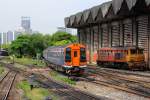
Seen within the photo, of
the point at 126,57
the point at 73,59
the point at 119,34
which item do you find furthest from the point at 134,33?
the point at 73,59

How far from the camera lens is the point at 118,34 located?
5319 centimetres

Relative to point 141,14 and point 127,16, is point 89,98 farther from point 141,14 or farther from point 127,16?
point 127,16

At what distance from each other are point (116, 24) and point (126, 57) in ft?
38.4

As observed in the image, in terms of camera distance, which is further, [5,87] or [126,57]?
[126,57]

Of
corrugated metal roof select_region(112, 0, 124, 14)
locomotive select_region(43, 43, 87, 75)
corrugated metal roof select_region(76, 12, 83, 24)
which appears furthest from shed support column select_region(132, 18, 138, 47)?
corrugated metal roof select_region(76, 12, 83, 24)

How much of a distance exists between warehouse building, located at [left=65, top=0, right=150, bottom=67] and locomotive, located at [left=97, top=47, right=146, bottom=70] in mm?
1919

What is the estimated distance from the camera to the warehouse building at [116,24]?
4397cm

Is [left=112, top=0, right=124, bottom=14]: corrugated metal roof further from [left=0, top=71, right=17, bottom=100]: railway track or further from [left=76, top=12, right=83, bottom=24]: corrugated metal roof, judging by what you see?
[left=76, top=12, right=83, bottom=24]: corrugated metal roof

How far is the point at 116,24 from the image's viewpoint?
53.9 metres

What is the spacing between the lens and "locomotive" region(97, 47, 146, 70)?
42594 millimetres

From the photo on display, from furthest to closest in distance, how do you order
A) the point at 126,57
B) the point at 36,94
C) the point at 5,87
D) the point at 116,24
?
the point at 116,24
the point at 126,57
the point at 5,87
the point at 36,94

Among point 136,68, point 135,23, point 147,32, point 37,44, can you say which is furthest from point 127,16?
point 37,44

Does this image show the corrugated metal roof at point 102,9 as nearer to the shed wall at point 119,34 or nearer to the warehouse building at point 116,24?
the warehouse building at point 116,24

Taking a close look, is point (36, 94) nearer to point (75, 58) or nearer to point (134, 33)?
point (75, 58)
